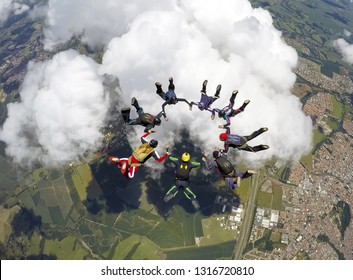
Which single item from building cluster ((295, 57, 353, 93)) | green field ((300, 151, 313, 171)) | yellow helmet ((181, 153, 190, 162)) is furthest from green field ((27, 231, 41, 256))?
building cluster ((295, 57, 353, 93))

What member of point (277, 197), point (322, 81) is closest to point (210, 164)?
point (277, 197)

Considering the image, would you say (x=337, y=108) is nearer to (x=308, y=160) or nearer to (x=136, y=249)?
(x=308, y=160)

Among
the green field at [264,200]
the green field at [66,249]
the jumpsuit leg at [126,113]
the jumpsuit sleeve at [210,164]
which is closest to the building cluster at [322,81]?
the green field at [264,200]

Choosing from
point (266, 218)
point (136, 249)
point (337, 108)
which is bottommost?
point (136, 249)

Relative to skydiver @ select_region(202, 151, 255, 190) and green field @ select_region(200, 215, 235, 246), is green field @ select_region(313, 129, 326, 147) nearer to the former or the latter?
green field @ select_region(200, 215, 235, 246)

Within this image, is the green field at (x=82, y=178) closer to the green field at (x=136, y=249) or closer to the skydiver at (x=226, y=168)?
the green field at (x=136, y=249)

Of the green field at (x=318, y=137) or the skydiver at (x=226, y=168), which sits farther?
the green field at (x=318, y=137)

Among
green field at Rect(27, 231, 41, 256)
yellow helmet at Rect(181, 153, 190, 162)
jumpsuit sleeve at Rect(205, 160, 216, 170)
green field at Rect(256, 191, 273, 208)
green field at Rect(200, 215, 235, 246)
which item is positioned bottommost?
green field at Rect(27, 231, 41, 256)
